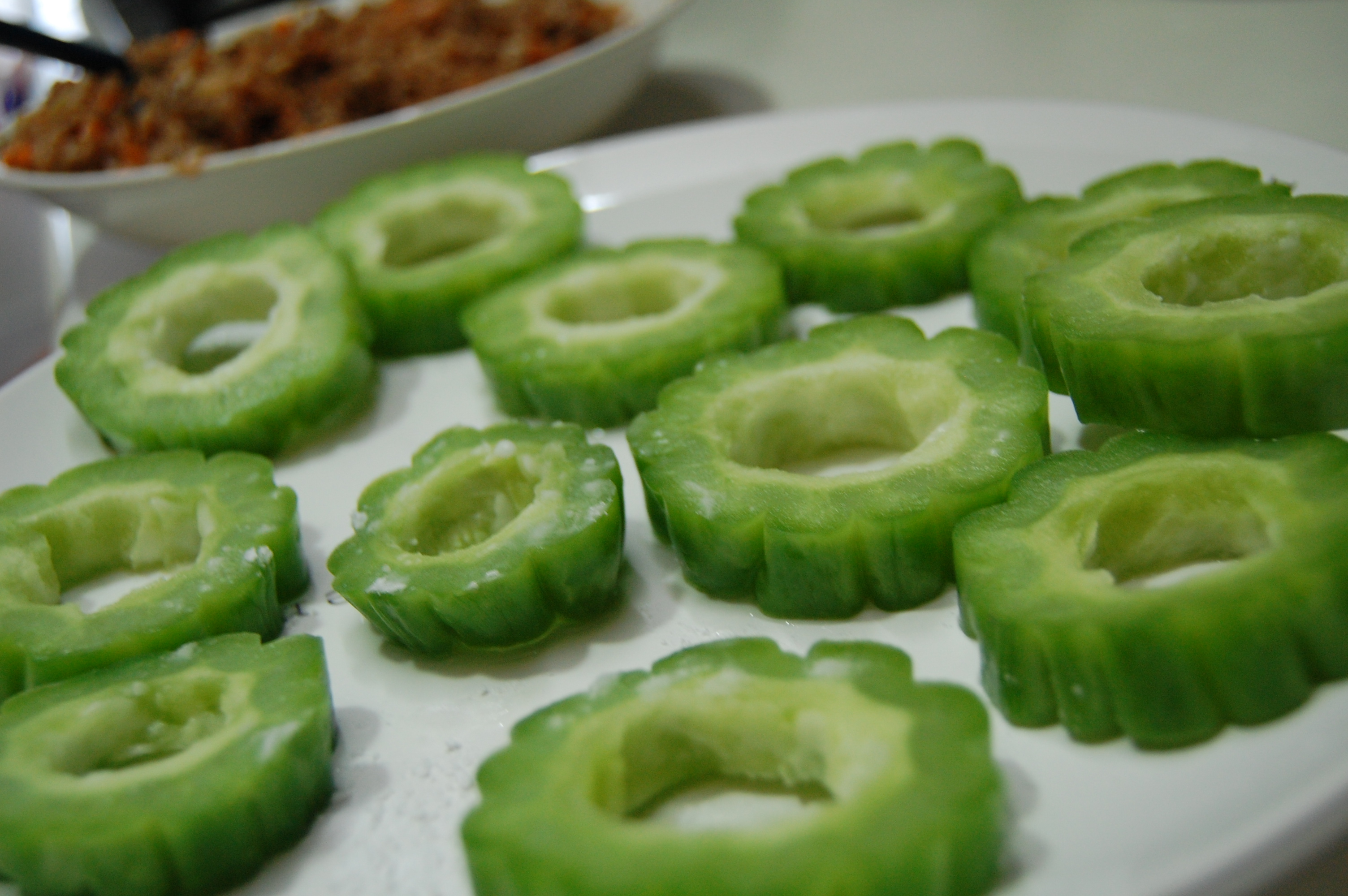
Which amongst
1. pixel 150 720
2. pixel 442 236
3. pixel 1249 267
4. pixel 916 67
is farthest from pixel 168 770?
pixel 916 67

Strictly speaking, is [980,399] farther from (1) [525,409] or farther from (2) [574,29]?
(2) [574,29]

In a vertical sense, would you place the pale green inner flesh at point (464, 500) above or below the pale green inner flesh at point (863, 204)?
below

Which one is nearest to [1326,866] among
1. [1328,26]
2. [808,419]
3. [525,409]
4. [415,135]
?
[808,419]

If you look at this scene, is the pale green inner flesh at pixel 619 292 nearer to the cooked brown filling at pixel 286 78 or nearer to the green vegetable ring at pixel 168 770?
the green vegetable ring at pixel 168 770

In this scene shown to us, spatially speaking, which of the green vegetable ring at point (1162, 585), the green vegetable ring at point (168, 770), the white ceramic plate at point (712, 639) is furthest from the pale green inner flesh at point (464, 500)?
the green vegetable ring at point (1162, 585)

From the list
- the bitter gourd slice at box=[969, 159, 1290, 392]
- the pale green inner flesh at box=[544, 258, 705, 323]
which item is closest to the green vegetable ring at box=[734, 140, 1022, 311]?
the bitter gourd slice at box=[969, 159, 1290, 392]

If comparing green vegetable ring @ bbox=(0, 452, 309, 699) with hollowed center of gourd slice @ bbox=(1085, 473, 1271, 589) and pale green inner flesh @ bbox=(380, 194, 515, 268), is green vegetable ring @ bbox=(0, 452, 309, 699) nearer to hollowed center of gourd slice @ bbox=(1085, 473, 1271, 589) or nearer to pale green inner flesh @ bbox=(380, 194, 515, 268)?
pale green inner flesh @ bbox=(380, 194, 515, 268)
